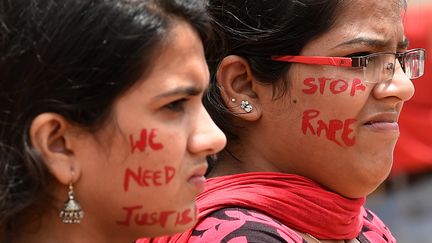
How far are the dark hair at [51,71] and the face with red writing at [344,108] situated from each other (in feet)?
1.91

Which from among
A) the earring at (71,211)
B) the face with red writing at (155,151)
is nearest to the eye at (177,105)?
the face with red writing at (155,151)

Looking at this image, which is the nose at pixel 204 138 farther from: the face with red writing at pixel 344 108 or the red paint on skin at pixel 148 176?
the face with red writing at pixel 344 108

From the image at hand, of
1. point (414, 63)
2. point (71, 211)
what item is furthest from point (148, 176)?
point (414, 63)

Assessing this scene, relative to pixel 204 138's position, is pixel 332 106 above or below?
below

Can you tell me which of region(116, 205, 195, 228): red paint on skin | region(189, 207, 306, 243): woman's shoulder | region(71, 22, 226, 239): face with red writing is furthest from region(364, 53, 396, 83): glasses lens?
region(116, 205, 195, 228): red paint on skin

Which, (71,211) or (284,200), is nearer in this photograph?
(71,211)

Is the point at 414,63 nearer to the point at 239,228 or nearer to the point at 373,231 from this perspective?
the point at 373,231

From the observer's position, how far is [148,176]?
1.75 meters

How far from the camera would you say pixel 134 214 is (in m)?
1.78

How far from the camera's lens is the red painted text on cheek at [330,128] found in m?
2.15

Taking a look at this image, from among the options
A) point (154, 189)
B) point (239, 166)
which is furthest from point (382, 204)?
point (154, 189)

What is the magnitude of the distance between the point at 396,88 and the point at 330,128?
7.4 inches

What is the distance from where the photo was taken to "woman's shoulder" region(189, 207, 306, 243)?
6.68 ft

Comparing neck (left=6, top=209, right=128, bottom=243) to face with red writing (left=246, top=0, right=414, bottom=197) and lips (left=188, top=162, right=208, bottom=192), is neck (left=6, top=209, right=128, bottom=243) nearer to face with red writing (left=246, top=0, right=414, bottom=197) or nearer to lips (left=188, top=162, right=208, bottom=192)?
lips (left=188, top=162, right=208, bottom=192)
